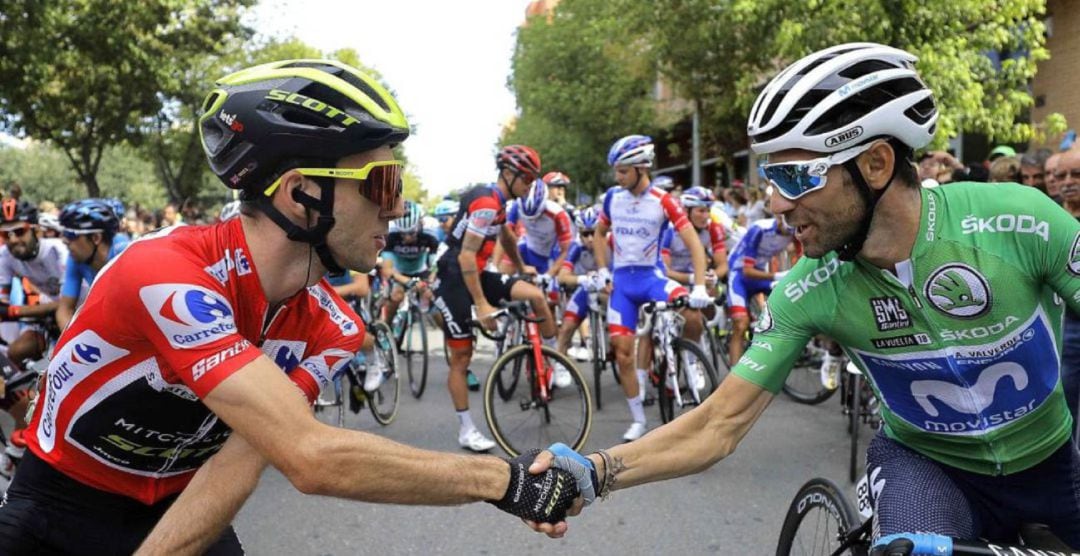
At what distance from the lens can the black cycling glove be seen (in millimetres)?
2080

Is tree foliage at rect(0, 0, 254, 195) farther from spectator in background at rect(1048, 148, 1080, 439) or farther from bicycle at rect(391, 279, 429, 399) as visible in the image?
spectator in background at rect(1048, 148, 1080, 439)

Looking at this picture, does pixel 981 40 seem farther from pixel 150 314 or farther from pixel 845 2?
pixel 150 314

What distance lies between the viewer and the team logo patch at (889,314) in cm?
224

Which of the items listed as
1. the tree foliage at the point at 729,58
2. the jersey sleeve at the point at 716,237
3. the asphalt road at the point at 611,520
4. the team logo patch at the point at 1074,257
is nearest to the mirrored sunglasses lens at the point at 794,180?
the team logo patch at the point at 1074,257

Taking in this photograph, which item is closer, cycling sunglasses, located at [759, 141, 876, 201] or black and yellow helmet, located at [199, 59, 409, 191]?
black and yellow helmet, located at [199, 59, 409, 191]

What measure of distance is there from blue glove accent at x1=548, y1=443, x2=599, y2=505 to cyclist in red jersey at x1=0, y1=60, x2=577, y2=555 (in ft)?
0.22

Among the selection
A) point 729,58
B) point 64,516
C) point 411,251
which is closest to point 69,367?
point 64,516

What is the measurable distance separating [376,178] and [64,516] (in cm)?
109

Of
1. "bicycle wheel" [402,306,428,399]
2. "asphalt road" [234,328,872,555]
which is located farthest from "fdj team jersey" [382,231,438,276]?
Answer: "asphalt road" [234,328,872,555]

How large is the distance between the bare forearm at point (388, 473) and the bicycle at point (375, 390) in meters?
4.28

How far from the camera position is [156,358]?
6.32ft

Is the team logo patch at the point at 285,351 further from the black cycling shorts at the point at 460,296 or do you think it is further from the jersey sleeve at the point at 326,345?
the black cycling shorts at the point at 460,296

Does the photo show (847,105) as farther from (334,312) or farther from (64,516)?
(64,516)

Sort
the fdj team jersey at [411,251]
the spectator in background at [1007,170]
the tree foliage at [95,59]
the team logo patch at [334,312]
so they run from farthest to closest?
the tree foliage at [95,59]
the fdj team jersey at [411,251]
the spectator in background at [1007,170]
the team logo patch at [334,312]
